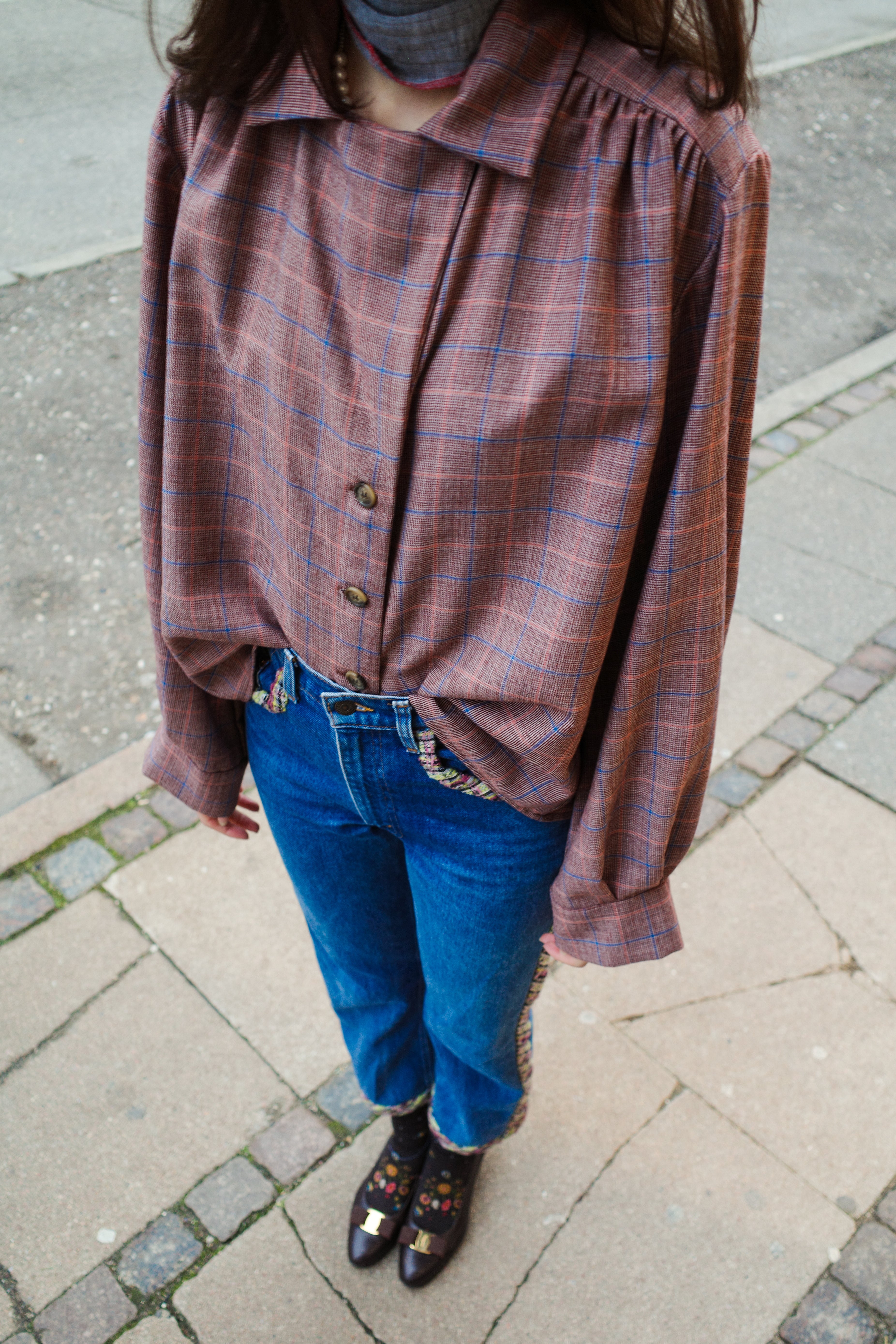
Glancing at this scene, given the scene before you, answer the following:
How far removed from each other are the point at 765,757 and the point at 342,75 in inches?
89.4

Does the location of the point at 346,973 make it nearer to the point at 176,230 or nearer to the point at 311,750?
the point at 311,750

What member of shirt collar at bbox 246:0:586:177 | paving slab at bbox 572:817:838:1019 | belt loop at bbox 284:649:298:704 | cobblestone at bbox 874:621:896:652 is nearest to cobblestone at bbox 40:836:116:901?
paving slab at bbox 572:817:838:1019

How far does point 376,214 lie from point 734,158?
0.35 m

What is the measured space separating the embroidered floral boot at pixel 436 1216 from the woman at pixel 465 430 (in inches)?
24.1

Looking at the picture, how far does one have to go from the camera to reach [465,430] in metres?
1.03

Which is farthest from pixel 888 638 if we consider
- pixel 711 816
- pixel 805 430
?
pixel 805 430

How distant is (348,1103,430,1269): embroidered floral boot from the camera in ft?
6.31

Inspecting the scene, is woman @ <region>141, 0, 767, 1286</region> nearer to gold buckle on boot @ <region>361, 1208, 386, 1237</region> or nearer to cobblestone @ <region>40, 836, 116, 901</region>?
gold buckle on boot @ <region>361, 1208, 386, 1237</region>

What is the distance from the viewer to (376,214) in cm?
103

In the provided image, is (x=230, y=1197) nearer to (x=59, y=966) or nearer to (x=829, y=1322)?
(x=59, y=966)

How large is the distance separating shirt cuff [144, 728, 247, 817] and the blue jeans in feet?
0.26

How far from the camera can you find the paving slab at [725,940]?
2357 mm

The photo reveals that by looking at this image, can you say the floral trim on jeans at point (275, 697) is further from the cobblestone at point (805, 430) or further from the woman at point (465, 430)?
the cobblestone at point (805, 430)

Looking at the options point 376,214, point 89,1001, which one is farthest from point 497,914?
point 89,1001
